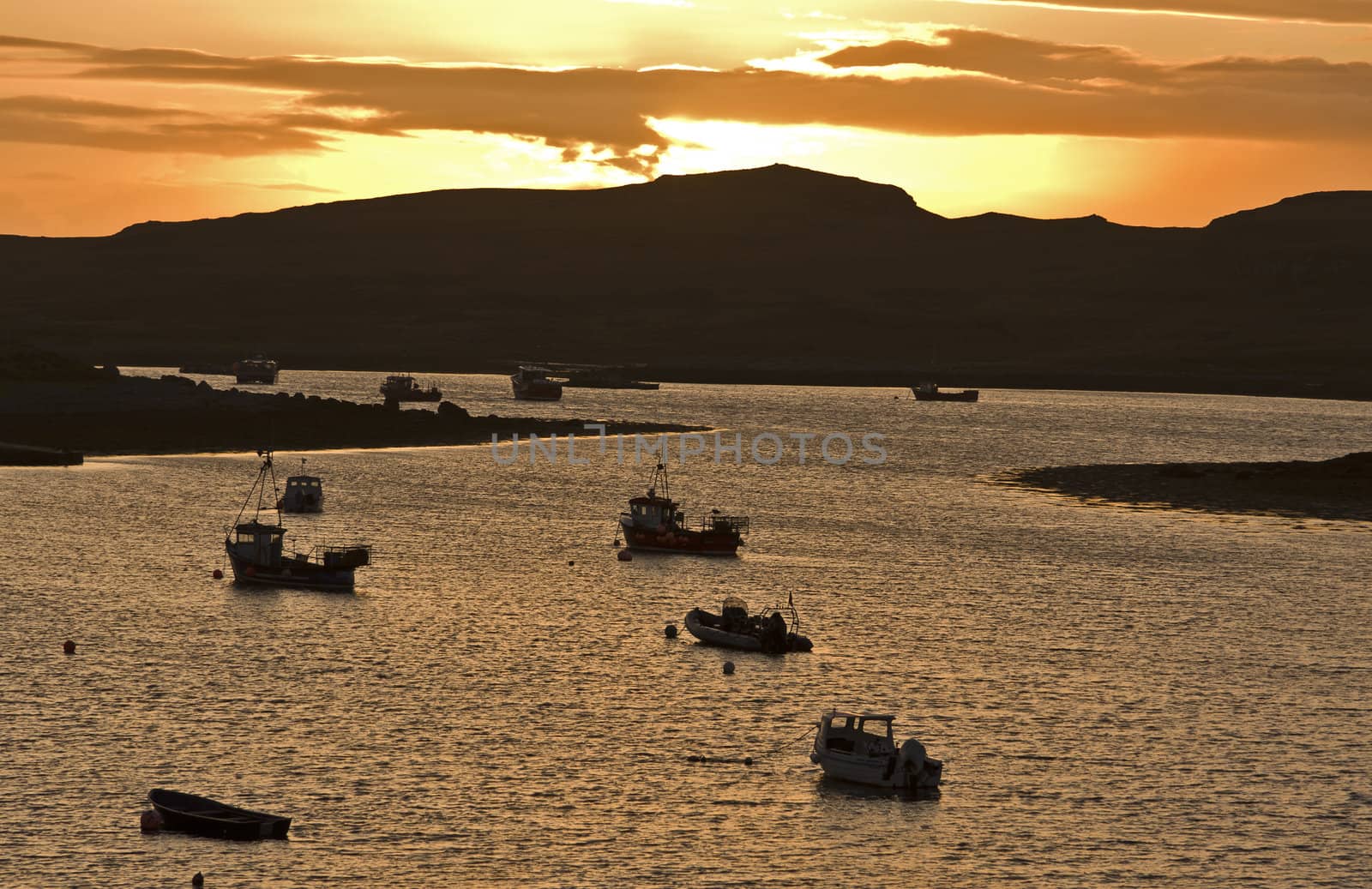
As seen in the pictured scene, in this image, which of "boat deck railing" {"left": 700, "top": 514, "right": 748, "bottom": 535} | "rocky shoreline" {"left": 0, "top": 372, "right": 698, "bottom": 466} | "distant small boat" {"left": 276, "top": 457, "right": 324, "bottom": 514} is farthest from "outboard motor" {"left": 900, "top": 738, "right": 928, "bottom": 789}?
"rocky shoreline" {"left": 0, "top": 372, "right": 698, "bottom": 466}

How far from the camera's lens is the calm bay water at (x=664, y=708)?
162ft

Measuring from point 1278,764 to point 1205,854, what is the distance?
10.3 meters

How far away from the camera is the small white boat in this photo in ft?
183

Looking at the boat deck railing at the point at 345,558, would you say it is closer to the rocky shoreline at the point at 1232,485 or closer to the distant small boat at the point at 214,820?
the distant small boat at the point at 214,820

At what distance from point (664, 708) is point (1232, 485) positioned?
9702 cm

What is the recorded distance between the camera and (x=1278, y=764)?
194ft

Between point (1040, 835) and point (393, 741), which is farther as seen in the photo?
point (393, 741)

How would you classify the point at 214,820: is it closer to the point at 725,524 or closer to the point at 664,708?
the point at 664,708

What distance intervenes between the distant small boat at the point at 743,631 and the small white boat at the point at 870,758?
707 inches

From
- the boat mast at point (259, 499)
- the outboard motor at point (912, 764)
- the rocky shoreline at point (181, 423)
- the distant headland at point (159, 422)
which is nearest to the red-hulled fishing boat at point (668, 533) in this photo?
the boat mast at point (259, 499)

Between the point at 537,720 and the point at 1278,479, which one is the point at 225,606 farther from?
the point at 1278,479

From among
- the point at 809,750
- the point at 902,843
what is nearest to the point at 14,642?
the point at 809,750

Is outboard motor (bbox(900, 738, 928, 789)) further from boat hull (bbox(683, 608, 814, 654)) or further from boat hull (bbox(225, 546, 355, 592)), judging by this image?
boat hull (bbox(225, 546, 355, 592))

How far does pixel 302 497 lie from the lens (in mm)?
123062
